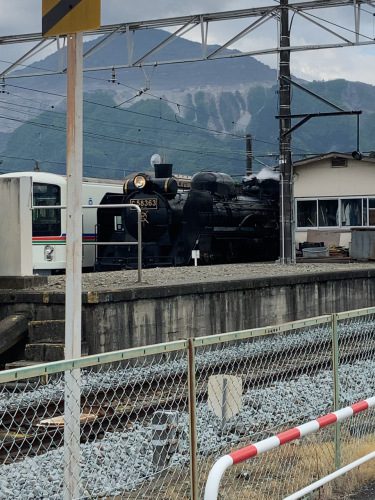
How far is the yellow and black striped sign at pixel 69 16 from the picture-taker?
17.9 ft

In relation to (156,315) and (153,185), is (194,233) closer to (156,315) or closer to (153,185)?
(153,185)

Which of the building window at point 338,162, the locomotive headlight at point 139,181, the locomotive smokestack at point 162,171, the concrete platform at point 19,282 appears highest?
the building window at point 338,162

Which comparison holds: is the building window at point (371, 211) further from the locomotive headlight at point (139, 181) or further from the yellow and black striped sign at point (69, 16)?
the yellow and black striped sign at point (69, 16)

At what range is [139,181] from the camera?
84.1 ft

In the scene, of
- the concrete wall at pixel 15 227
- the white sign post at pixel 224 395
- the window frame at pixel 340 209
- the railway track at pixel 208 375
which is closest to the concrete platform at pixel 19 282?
the concrete wall at pixel 15 227

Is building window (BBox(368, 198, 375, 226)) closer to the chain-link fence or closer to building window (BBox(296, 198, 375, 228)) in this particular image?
building window (BBox(296, 198, 375, 228))

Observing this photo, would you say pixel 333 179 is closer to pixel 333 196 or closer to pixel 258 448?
pixel 333 196

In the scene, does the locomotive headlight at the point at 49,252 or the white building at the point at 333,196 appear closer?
the locomotive headlight at the point at 49,252

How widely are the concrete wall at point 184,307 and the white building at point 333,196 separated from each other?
389 inches

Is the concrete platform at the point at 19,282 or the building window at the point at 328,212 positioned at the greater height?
the building window at the point at 328,212

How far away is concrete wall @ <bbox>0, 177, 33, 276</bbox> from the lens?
1276cm

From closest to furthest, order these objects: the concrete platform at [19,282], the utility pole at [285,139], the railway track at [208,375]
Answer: the railway track at [208,375], the concrete platform at [19,282], the utility pole at [285,139]

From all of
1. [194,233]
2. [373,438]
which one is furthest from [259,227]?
[373,438]

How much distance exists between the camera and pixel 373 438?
25.2 feet
